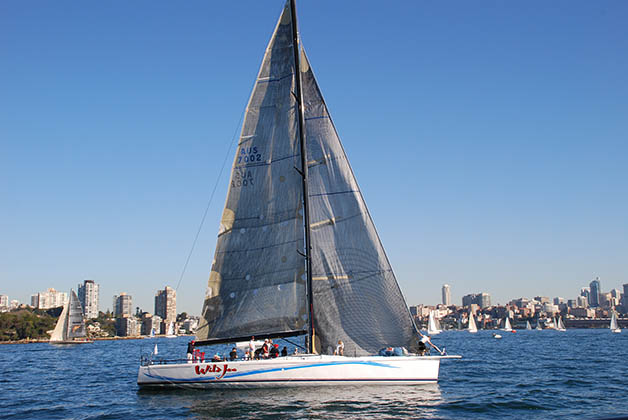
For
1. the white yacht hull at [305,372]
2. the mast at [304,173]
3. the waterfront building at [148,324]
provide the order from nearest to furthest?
the white yacht hull at [305,372]
the mast at [304,173]
the waterfront building at [148,324]

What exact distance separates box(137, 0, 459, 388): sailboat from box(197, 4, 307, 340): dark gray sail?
0.14ft

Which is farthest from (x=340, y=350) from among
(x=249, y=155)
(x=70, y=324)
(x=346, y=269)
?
(x=70, y=324)

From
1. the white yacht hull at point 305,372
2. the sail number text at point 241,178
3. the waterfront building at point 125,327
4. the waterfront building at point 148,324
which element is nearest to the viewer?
the white yacht hull at point 305,372

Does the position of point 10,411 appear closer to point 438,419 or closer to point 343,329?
point 343,329

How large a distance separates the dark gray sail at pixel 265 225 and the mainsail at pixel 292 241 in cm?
4

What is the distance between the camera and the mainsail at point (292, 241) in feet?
77.2

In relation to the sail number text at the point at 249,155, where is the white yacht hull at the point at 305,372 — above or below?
below

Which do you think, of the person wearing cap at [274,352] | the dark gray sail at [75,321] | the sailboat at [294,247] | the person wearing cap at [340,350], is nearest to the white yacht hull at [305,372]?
the sailboat at [294,247]

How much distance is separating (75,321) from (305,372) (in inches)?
3312

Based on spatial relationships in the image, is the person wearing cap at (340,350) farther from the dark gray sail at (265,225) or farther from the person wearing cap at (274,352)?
the person wearing cap at (274,352)

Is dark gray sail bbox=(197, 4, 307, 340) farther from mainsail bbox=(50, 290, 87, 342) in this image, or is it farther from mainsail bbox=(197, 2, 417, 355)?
mainsail bbox=(50, 290, 87, 342)

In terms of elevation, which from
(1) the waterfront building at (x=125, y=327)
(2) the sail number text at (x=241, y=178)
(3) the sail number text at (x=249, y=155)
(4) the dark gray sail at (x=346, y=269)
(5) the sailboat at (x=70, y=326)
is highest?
(3) the sail number text at (x=249, y=155)

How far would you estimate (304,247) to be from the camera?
24078mm

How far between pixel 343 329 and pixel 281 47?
1263cm
